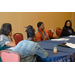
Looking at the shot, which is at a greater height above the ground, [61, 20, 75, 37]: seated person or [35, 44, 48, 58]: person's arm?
[61, 20, 75, 37]: seated person

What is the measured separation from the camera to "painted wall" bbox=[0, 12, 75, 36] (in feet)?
15.4

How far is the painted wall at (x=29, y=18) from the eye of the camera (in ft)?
15.4

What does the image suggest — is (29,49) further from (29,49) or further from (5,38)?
(5,38)

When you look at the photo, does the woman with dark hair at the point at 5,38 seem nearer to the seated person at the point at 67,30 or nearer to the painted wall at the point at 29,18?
the painted wall at the point at 29,18

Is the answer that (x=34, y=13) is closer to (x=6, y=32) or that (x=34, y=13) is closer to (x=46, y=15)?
(x=46, y=15)

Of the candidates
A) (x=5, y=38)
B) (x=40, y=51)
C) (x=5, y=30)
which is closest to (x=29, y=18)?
(x=5, y=30)

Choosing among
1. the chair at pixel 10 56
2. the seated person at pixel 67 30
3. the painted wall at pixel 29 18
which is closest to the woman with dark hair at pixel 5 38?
the chair at pixel 10 56

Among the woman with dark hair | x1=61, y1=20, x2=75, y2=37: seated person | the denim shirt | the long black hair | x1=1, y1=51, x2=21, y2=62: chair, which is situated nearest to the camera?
x1=1, y1=51, x2=21, y2=62: chair

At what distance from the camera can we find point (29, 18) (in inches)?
217

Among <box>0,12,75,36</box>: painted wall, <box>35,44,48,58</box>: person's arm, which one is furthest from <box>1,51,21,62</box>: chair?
<box>0,12,75,36</box>: painted wall

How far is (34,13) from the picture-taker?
5.77 meters

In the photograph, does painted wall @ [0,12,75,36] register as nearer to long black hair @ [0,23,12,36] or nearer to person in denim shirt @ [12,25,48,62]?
long black hair @ [0,23,12,36]

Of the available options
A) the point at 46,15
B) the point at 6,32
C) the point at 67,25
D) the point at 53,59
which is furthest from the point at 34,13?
the point at 53,59
